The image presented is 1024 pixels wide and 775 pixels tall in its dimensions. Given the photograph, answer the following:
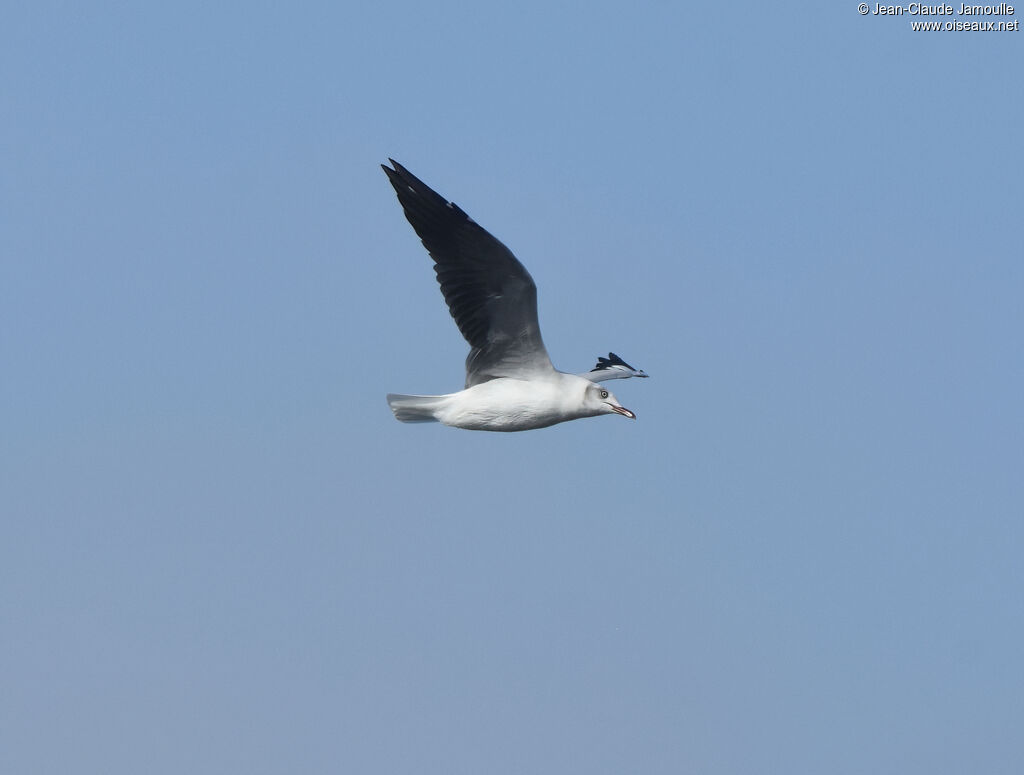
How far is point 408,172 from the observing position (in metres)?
17.7

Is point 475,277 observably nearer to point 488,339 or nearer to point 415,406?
point 488,339

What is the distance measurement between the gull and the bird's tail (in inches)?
0.5

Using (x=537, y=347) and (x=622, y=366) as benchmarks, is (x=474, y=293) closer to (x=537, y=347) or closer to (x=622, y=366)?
(x=537, y=347)

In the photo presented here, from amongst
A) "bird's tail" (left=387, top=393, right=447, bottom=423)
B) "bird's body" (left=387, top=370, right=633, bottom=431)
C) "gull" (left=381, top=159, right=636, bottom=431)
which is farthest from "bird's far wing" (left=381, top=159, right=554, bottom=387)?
"bird's tail" (left=387, top=393, right=447, bottom=423)

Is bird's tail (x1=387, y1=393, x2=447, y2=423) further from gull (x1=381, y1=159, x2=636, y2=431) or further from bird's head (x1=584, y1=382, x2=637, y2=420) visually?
bird's head (x1=584, y1=382, x2=637, y2=420)

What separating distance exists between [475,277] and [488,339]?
3.00 ft

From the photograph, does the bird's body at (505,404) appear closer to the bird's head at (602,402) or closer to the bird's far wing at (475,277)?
the bird's head at (602,402)

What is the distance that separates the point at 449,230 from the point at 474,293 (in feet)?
2.75

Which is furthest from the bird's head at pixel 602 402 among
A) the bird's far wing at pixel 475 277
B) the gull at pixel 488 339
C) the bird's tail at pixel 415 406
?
the bird's tail at pixel 415 406

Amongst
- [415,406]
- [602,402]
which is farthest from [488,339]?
[602,402]

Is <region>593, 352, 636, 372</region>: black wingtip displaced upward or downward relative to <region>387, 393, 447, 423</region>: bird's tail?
upward

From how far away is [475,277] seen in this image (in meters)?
17.7

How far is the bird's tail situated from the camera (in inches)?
730

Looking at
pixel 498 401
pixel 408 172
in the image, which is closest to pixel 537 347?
pixel 498 401
